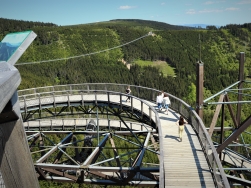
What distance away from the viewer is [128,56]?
162 m

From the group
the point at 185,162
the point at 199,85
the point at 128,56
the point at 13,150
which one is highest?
the point at 13,150

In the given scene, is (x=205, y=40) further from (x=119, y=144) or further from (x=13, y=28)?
(x=119, y=144)

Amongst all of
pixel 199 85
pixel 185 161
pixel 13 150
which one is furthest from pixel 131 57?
pixel 13 150

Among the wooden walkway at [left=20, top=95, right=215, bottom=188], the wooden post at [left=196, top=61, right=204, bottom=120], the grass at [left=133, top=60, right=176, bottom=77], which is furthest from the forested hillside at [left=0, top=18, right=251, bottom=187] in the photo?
the wooden walkway at [left=20, top=95, right=215, bottom=188]

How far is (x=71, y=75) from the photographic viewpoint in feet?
349

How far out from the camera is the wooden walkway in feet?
25.0

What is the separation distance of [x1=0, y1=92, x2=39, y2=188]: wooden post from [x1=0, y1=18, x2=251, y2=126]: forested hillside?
3884 inches

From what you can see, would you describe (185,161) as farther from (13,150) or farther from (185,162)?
(13,150)

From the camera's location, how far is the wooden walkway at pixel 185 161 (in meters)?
7.61

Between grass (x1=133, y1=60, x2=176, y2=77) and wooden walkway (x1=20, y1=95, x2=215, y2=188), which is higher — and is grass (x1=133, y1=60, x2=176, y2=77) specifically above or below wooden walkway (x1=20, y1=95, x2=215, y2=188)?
below

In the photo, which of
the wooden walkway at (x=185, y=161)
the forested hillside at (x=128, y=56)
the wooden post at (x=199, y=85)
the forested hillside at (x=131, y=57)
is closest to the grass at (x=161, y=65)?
the forested hillside at (x=131, y=57)

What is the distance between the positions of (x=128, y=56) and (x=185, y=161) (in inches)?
6100

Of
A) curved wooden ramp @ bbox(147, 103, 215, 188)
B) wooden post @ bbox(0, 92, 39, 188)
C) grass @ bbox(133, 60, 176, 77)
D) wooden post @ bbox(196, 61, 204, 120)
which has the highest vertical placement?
wooden post @ bbox(0, 92, 39, 188)

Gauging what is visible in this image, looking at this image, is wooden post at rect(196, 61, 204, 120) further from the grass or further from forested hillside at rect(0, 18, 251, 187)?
the grass
